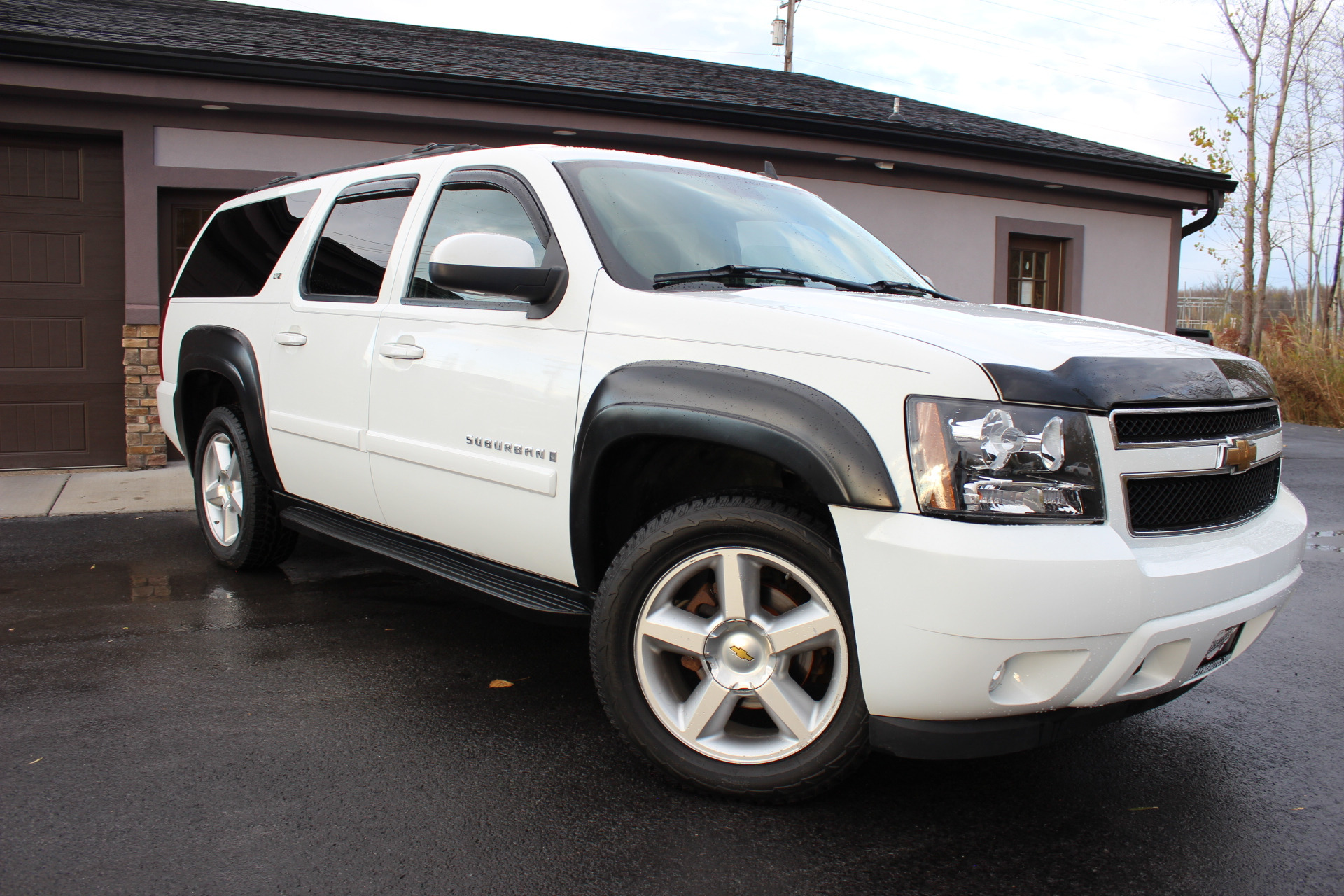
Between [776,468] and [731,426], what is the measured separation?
53 cm

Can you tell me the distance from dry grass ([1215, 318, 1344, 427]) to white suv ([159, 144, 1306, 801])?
44.4ft

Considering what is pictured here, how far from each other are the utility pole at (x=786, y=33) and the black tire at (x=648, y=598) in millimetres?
36805

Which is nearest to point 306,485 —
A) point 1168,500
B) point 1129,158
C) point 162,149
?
point 1168,500

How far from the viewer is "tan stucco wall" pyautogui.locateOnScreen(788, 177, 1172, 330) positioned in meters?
11.5

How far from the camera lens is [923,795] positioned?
279 cm

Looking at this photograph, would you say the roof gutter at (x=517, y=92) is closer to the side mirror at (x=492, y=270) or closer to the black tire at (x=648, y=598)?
the side mirror at (x=492, y=270)

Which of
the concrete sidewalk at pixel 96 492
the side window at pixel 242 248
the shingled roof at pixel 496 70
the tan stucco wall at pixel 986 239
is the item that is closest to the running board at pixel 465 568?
the side window at pixel 242 248

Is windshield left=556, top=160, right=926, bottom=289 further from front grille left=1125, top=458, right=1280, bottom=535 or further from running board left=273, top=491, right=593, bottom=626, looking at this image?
front grille left=1125, top=458, right=1280, bottom=535

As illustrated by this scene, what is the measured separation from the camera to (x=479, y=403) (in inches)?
128

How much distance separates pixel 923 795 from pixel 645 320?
153 centimetres

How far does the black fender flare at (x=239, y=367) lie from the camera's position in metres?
4.52

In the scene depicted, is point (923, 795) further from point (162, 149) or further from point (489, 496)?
point (162, 149)

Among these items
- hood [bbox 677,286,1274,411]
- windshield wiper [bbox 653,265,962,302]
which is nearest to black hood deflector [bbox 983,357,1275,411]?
hood [bbox 677,286,1274,411]

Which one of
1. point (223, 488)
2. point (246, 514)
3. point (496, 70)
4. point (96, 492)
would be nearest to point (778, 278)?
point (246, 514)
